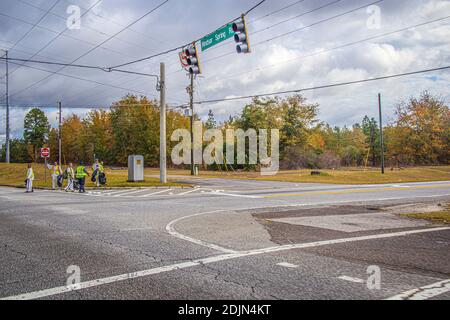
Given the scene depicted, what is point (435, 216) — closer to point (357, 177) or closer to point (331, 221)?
point (331, 221)

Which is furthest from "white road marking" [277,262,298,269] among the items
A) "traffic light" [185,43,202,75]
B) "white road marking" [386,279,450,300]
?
"traffic light" [185,43,202,75]

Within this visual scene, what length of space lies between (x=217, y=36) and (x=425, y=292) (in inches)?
518

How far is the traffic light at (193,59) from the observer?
17172 millimetres

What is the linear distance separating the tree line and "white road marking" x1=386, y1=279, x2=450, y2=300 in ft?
127

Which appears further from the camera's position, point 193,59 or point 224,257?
point 193,59

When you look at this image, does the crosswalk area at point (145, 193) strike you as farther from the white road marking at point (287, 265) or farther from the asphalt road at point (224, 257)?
the white road marking at point (287, 265)

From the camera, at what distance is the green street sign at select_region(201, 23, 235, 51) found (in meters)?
14.8

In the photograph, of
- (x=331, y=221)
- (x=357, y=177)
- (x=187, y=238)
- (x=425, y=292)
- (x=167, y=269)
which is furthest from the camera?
(x=357, y=177)

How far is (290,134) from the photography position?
60.6m

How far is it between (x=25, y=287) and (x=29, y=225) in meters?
5.49

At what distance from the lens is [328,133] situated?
96938mm

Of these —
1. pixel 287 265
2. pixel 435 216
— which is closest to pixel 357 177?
pixel 435 216

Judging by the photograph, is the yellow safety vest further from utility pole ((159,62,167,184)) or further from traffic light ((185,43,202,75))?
traffic light ((185,43,202,75))

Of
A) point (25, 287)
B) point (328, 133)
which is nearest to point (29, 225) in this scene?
point (25, 287)
